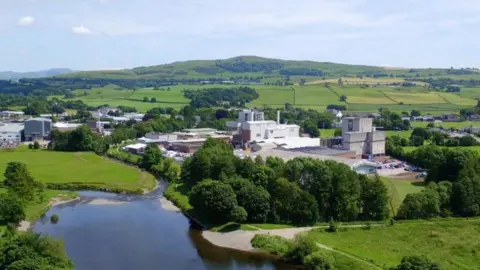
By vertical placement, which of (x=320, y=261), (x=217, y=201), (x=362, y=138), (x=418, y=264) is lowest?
(x=320, y=261)

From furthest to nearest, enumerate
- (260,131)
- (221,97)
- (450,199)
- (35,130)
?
1. (221,97)
2. (35,130)
3. (260,131)
4. (450,199)

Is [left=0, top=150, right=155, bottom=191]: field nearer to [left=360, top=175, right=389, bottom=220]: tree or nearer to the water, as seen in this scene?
the water

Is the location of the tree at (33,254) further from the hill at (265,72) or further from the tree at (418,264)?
the hill at (265,72)

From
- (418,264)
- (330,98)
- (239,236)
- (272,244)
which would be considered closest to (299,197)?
(239,236)

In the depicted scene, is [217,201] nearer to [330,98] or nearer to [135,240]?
[135,240]

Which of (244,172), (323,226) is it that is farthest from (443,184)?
(244,172)

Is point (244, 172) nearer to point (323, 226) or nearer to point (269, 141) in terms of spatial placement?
point (323, 226)

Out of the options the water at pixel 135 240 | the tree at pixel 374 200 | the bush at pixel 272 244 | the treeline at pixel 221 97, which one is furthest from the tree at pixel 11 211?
the treeline at pixel 221 97
